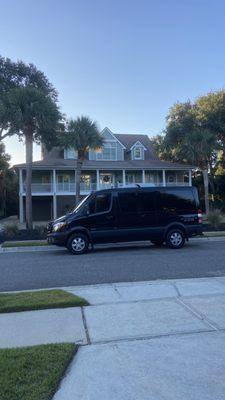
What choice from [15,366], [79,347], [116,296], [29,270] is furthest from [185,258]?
[15,366]

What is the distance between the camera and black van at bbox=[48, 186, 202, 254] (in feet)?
45.6

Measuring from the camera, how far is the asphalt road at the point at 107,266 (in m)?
9.10

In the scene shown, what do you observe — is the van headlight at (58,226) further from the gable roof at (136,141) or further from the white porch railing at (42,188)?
the gable roof at (136,141)

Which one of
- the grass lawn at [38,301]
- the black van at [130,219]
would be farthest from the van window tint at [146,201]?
the grass lawn at [38,301]

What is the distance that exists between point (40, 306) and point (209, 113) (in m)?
38.6

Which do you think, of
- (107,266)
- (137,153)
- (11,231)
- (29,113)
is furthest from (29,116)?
(137,153)

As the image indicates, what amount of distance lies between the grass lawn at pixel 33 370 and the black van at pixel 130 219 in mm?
9295

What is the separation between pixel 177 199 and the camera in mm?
14852

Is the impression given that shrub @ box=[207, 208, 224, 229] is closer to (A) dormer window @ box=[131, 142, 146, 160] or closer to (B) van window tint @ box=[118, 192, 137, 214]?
(B) van window tint @ box=[118, 192, 137, 214]

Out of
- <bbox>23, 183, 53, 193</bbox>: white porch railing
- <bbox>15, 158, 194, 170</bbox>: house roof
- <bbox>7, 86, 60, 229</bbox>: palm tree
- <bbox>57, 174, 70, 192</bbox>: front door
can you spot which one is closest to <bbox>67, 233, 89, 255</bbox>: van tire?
<bbox>7, 86, 60, 229</bbox>: palm tree

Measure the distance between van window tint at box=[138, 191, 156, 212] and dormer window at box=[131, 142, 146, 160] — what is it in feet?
98.0

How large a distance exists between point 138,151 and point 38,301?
3866 cm

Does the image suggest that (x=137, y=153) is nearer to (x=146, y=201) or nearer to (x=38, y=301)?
(x=146, y=201)

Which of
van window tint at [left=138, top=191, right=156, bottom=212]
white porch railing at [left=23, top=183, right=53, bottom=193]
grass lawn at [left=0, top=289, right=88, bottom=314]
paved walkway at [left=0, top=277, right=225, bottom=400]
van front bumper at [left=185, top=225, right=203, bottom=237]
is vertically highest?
white porch railing at [left=23, top=183, right=53, bottom=193]
